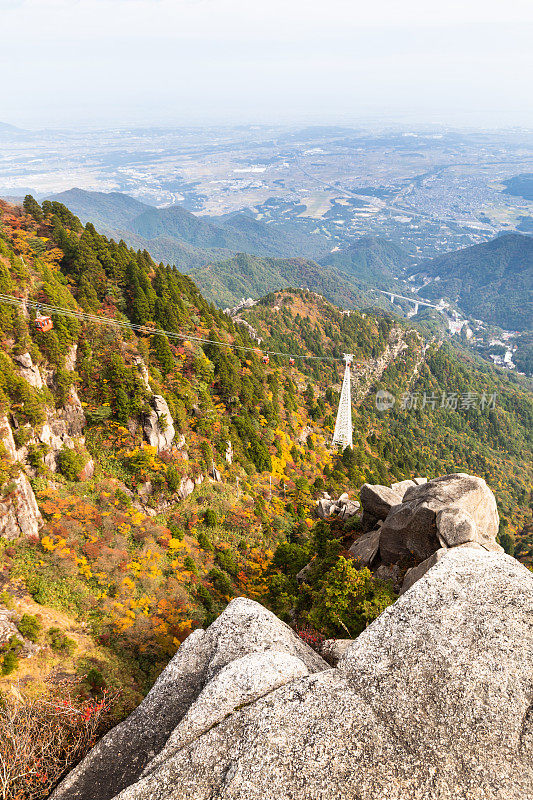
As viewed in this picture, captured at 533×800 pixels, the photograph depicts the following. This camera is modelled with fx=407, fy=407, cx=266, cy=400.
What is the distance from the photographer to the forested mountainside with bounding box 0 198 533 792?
79.6ft

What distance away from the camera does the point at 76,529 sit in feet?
95.4

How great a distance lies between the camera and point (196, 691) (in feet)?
48.3

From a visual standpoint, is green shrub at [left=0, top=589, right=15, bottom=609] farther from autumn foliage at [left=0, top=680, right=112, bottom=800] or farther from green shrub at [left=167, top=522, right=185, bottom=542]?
green shrub at [left=167, top=522, right=185, bottom=542]

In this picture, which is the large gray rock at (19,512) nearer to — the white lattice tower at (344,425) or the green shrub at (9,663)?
the green shrub at (9,663)

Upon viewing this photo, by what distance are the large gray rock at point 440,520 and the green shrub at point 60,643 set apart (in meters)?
19.5

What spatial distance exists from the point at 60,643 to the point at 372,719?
57.5ft

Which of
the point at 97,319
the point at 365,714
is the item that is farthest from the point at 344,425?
the point at 365,714

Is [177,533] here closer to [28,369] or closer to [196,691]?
[28,369]

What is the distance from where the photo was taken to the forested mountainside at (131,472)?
24.2 metres

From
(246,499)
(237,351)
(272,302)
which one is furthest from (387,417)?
(246,499)

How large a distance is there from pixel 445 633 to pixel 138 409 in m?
32.6

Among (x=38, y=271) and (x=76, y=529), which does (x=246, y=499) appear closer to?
(x=76, y=529)

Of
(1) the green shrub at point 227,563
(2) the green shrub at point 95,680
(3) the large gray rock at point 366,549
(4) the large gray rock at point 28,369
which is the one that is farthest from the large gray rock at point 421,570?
(4) the large gray rock at point 28,369

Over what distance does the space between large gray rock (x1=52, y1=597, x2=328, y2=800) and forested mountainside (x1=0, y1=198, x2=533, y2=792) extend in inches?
133
